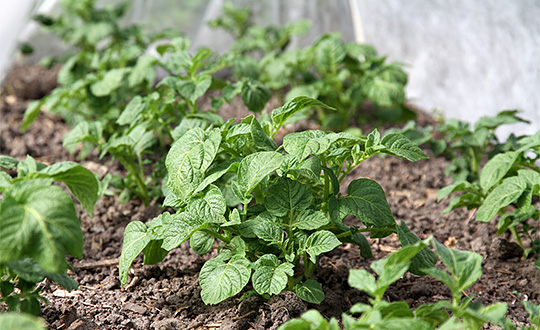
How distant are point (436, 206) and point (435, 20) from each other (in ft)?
4.90

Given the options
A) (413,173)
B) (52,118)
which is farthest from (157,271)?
(52,118)

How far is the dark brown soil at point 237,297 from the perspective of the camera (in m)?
1.68

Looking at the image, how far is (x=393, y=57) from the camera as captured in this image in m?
3.92

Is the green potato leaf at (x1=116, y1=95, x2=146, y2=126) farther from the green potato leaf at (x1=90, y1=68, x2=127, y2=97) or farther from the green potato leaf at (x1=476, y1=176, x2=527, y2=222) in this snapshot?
the green potato leaf at (x1=476, y1=176, x2=527, y2=222)

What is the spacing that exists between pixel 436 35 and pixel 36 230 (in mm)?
2929

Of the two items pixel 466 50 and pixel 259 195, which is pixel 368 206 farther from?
pixel 466 50

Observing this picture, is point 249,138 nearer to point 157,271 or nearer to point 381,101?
point 157,271

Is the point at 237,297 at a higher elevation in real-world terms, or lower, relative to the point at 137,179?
lower

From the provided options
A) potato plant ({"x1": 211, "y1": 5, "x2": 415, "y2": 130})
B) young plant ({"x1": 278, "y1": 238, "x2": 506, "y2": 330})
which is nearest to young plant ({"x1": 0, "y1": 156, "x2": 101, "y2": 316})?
young plant ({"x1": 278, "y1": 238, "x2": 506, "y2": 330})

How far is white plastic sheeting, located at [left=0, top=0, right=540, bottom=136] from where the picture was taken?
2771mm

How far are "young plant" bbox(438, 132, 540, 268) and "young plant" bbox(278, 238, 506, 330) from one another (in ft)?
1.85

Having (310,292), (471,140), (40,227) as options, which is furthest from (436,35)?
(40,227)

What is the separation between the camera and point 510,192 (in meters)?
1.86

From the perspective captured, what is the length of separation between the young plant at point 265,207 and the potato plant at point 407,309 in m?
0.25
